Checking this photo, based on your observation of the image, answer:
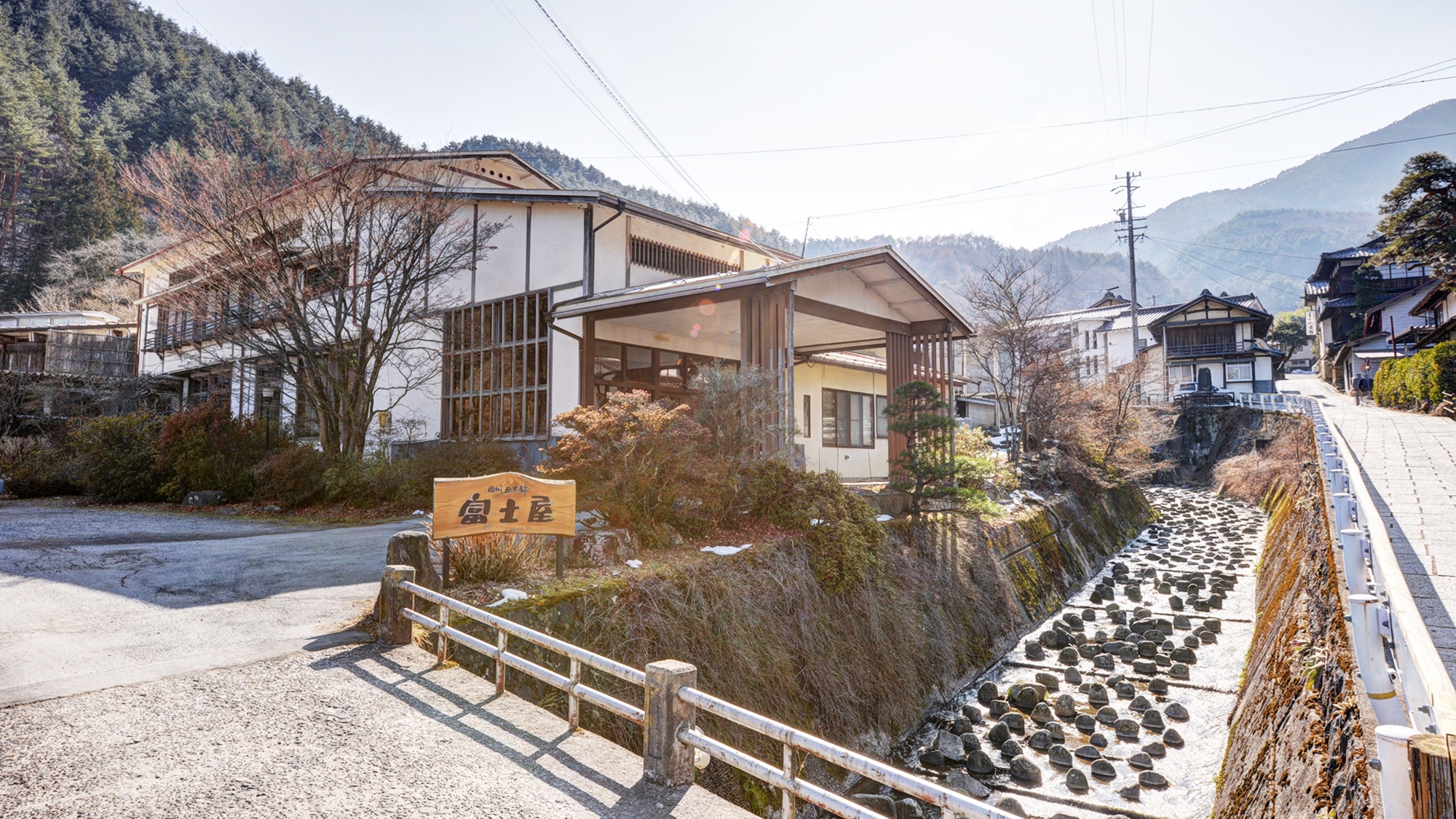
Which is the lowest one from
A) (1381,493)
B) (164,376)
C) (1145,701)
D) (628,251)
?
(1145,701)

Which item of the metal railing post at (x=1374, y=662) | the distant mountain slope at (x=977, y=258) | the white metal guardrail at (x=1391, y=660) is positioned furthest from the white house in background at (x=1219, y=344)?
the distant mountain slope at (x=977, y=258)

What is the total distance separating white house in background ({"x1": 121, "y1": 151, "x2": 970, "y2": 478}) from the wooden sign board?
526 centimetres

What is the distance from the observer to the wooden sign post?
543 cm

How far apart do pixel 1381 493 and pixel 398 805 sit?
12109 millimetres

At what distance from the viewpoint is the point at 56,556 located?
785 centimetres

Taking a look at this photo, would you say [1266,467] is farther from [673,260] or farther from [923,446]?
[673,260]

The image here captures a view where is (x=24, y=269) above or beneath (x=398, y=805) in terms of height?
above

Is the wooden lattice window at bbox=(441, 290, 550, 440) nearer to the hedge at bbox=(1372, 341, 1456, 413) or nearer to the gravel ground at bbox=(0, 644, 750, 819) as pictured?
the gravel ground at bbox=(0, 644, 750, 819)

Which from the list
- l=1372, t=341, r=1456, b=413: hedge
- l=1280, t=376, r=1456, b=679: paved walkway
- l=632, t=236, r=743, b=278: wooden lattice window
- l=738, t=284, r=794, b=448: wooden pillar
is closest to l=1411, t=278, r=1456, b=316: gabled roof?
l=1372, t=341, r=1456, b=413: hedge

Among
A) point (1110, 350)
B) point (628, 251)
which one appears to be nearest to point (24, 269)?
point (628, 251)

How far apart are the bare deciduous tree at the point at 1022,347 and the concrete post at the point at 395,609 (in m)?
14.6

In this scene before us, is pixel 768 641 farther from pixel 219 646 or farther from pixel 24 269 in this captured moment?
pixel 24 269

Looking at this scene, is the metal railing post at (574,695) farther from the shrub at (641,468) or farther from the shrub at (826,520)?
the shrub at (826,520)

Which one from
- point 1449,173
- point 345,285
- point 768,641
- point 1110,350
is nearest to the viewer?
point 768,641
